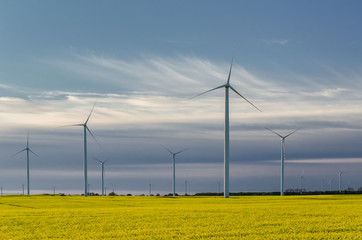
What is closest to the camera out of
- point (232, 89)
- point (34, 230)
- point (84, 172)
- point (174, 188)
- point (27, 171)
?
point (34, 230)

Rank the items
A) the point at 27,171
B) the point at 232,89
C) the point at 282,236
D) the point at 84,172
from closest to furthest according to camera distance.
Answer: the point at 282,236 → the point at 232,89 → the point at 84,172 → the point at 27,171

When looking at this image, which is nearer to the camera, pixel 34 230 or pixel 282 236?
pixel 282 236

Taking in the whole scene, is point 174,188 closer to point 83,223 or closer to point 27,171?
point 27,171

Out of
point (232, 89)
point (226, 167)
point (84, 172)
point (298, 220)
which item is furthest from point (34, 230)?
point (84, 172)

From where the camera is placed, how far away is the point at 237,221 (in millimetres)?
22219

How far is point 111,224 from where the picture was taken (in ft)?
72.5

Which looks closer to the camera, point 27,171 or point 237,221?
point 237,221

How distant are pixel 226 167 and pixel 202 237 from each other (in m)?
47.9

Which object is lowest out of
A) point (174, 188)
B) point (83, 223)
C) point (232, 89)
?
point (174, 188)

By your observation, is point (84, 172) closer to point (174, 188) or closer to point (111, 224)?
point (174, 188)

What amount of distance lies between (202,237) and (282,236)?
312cm

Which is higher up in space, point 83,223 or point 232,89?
point 232,89

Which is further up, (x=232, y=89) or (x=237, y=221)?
(x=232, y=89)

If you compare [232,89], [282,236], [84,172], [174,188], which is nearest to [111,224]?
[282,236]
